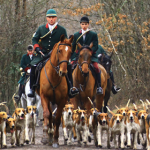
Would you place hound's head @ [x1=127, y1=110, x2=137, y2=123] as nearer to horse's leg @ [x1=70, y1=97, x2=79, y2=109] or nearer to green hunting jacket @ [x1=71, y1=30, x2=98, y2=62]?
horse's leg @ [x1=70, y1=97, x2=79, y2=109]

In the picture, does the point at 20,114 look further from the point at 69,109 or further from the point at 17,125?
the point at 69,109

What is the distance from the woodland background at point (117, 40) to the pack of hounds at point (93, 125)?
854 centimetres

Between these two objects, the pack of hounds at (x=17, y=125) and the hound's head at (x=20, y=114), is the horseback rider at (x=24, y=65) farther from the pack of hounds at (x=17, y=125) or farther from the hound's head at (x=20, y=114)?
the hound's head at (x=20, y=114)

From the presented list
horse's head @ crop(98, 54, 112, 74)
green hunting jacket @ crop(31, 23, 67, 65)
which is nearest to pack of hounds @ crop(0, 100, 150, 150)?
green hunting jacket @ crop(31, 23, 67, 65)

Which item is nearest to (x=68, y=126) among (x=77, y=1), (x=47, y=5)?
(x=47, y=5)

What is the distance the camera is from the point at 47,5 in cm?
2464

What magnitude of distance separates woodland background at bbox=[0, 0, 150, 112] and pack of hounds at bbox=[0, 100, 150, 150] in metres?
8.54

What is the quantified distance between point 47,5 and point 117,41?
13.9 ft

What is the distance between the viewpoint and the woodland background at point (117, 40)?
70.2 feet

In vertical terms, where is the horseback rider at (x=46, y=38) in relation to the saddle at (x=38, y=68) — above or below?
above

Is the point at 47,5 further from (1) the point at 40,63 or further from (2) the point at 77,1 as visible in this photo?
(1) the point at 40,63

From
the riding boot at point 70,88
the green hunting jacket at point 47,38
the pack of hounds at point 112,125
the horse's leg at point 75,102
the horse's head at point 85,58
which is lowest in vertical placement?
the pack of hounds at point 112,125

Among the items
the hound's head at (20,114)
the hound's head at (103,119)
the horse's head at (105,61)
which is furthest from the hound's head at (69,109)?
the horse's head at (105,61)

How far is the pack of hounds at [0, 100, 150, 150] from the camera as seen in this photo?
1141 centimetres
